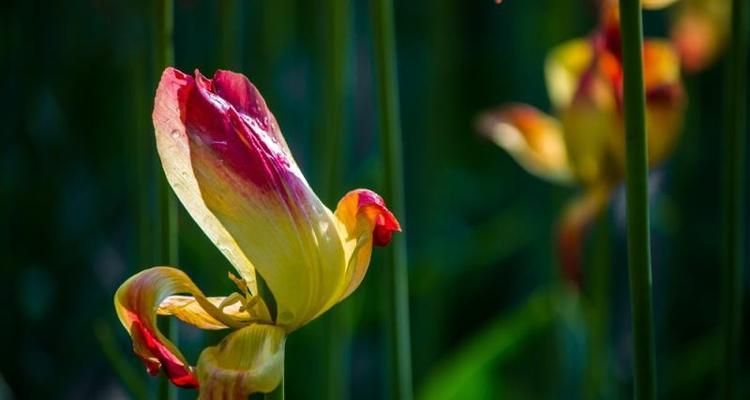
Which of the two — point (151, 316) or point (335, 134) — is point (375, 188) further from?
point (151, 316)

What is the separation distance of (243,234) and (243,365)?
0.18ft

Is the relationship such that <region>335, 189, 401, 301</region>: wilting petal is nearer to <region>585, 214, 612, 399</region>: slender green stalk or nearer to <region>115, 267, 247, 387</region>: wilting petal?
<region>115, 267, 247, 387</region>: wilting petal

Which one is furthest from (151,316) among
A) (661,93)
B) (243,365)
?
(661,93)

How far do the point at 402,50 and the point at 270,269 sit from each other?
1.99 m

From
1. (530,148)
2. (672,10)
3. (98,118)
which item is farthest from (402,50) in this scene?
(530,148)

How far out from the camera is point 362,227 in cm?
56

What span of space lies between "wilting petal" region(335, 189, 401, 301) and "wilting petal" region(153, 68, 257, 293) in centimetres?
5

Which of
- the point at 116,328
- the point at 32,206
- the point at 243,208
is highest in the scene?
the point at 243,208

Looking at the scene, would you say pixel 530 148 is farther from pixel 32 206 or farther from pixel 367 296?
pixel 32 206

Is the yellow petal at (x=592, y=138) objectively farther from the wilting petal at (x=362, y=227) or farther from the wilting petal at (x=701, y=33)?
the wilting petal at (x=362, y=227)

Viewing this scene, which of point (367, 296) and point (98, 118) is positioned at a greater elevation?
point (98, 118)

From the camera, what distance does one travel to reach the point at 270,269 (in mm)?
559

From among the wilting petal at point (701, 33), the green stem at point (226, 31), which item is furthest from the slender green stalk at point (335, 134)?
the wilting petal at point (701, 33)

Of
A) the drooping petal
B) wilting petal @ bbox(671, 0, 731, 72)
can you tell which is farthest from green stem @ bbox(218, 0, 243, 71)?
wilting petal @ bbox(671, 0, 731, 72)
